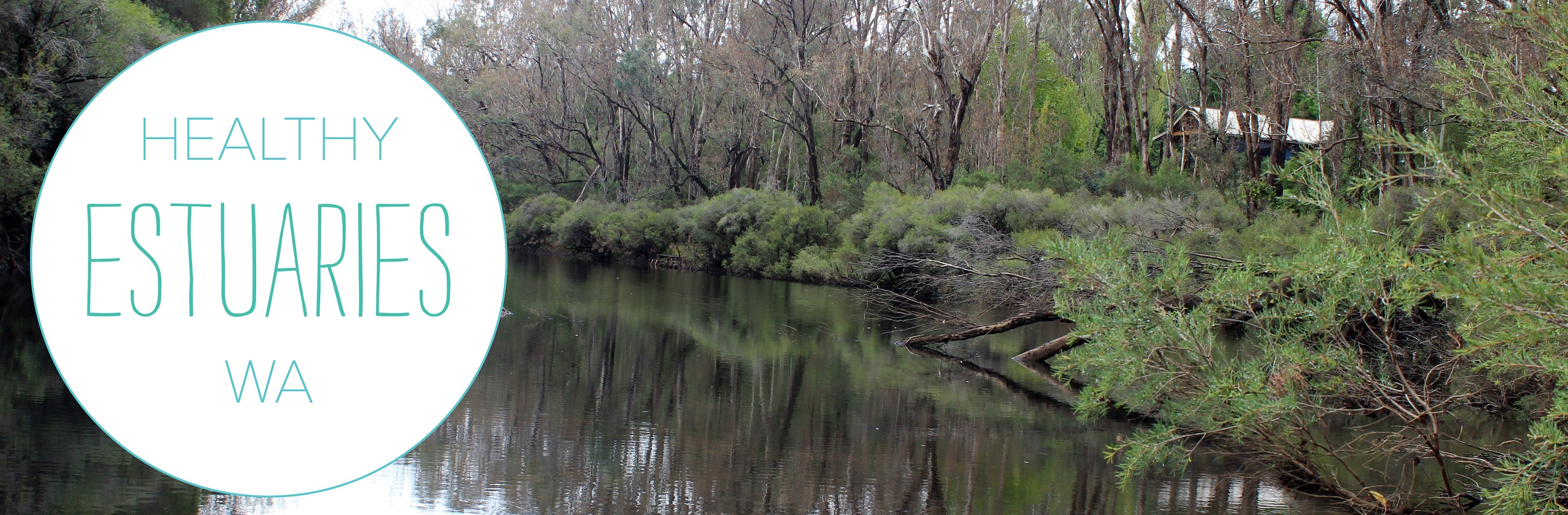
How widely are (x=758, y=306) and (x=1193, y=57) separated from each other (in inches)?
769

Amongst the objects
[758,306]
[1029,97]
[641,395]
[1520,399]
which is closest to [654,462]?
[641,395]

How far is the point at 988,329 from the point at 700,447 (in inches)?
261

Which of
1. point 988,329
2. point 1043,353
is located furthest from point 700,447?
point 1043,353

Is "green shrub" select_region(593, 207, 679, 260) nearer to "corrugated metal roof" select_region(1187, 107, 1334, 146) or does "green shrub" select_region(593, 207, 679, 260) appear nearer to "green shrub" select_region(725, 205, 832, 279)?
"green shrub" select_region(725, 205, 832, 279)

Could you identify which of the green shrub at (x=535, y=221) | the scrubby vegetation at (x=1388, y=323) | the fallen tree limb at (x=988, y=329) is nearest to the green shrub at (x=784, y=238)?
the green shrub at (x=535, y=221)

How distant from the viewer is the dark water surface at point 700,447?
754 cm

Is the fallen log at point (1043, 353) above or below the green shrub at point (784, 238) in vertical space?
below

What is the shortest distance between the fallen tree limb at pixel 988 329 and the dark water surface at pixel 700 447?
1.32ft

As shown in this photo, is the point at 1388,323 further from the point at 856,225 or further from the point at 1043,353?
the point at 856,225

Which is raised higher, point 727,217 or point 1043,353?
point 727,217

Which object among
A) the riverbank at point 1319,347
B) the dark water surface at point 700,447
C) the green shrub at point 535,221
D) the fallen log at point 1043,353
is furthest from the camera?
the green shrub at point 535,221

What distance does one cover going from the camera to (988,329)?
15.0m

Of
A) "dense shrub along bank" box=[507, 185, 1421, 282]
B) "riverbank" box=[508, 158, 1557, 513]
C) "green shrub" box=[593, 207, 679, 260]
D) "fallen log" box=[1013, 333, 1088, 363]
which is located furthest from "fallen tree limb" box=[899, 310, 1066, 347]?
"green shrub" box=[593, 207, 679, 260]

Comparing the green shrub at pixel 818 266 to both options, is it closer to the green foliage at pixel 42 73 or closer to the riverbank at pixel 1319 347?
the riverbank at pixel 1319 347
